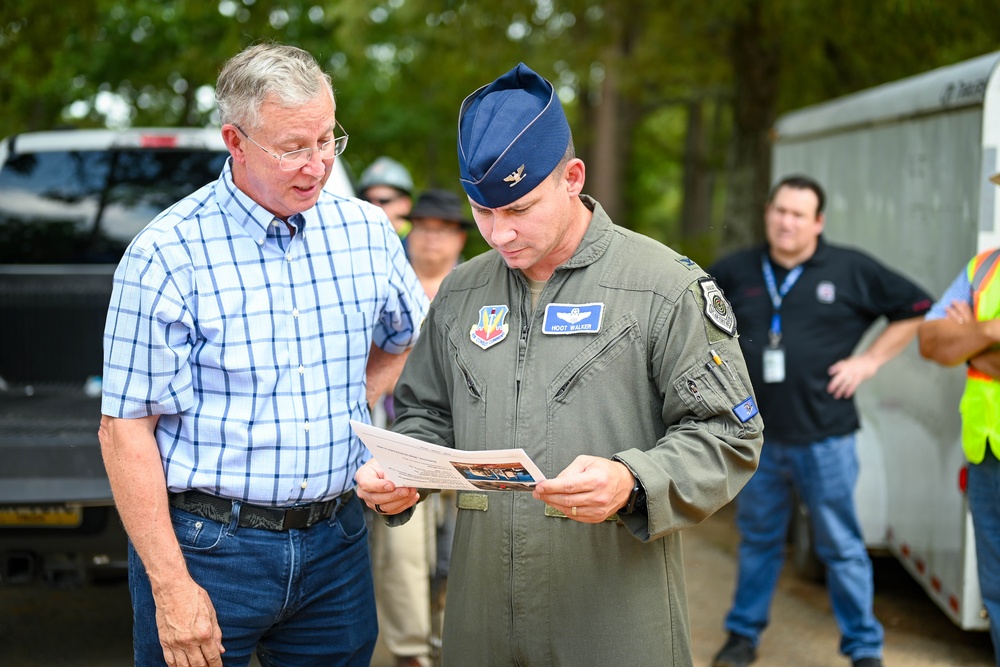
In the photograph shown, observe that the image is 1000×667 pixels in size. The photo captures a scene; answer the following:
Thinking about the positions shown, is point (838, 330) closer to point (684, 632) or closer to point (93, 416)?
point (684, 632)

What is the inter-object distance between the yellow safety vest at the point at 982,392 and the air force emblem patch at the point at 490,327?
6.96 ft

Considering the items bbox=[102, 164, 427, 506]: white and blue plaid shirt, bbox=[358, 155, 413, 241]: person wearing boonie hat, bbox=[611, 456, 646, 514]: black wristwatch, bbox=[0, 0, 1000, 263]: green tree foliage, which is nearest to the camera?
bbox=[611, 456, 646, 514]: black wristwatch

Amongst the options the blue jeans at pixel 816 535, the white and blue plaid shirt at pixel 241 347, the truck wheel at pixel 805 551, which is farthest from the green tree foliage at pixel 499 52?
the white and blue plaid shirt at pixel 241 347

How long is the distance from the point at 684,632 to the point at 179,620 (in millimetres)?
1149

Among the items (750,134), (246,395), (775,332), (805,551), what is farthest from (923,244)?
(750,134)

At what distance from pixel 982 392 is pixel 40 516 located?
3420 millimetres

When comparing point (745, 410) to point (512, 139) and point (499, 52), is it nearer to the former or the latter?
point (512, 139)

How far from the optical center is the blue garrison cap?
2.32m

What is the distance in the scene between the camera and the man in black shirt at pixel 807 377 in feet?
16.2

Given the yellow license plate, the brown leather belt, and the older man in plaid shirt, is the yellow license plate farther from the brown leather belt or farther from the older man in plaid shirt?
the brown leather belt

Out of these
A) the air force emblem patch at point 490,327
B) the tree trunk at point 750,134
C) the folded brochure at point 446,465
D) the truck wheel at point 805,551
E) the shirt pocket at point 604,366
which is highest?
the tree trunk at point 750,134

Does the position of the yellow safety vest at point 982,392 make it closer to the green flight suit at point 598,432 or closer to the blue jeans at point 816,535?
the blue jeans at point 816,535

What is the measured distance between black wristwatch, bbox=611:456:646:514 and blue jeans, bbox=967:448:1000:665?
2.15 metres

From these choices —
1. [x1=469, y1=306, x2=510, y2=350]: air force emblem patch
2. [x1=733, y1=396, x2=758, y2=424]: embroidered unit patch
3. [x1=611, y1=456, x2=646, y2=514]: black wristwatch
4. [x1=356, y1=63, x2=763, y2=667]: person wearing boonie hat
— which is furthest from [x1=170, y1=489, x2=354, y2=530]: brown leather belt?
[x1=733, y1=396, x2=758, y2=424]: embroidered unit patch
